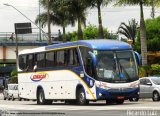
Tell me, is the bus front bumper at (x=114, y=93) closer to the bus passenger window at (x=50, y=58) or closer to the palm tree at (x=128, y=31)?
the bus passenger window at (x=50, y=58)

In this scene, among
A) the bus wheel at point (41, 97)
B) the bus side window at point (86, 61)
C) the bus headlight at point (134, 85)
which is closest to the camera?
the bus side window at point (86, 61)

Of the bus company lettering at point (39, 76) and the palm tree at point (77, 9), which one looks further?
the palm tree at point (77, 9)

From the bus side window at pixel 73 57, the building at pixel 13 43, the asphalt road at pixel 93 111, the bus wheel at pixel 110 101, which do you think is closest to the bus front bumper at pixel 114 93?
the asphalt road at pixel 93 111

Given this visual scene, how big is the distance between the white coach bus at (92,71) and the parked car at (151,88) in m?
5.28

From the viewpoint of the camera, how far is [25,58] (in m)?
38.1

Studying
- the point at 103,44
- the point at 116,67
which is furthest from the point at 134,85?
the point at 103,44

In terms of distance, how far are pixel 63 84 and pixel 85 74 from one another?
320 cm

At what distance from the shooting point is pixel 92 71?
1181 inches

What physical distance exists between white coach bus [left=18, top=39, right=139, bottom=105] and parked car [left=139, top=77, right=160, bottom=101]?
17.3ft

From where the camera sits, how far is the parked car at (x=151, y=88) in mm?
37078

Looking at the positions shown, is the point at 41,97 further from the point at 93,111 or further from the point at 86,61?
the point at 93,111

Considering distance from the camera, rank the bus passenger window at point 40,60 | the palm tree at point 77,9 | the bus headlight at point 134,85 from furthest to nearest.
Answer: the palm tree at point 77,9 → the bus passenger window at point 40,60 → the bus headlight at point 134,85

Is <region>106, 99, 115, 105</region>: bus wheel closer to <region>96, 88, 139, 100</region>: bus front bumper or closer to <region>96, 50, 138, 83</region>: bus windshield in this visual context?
<region>96, 88, 139, 100</region>: bus front bumper

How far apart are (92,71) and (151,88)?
8694 mm
